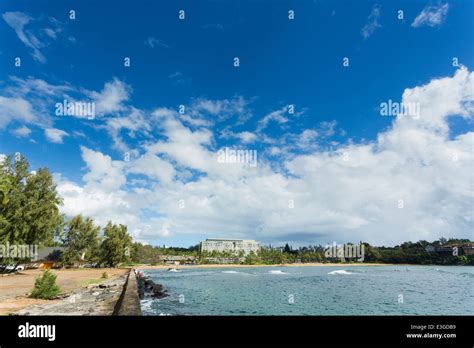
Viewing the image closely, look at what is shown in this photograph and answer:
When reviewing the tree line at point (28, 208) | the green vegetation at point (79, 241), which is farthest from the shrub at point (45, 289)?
the green vegetation at point (79, 241)

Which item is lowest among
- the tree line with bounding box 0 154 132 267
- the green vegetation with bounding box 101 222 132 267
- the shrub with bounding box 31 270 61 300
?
the green vegetation with bounding box 101 222 132 267

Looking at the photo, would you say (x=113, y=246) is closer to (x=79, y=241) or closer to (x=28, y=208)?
(x=79, y=241)

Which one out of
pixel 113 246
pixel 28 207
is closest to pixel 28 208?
pixel 28 207

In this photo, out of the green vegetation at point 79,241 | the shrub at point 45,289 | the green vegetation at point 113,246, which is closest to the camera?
the shrub at point 45,289

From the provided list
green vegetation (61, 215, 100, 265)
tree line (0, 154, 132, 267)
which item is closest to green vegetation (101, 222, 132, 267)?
green vegetation (61, 215, 100, 265)

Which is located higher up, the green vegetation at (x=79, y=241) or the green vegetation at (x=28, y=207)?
the green vegetation at (x=28, y=207)

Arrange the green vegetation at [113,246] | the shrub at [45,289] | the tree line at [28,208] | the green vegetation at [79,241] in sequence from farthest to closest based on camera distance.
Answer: the green vegetation at [113,246], the green vegetation at [79,241], the tree line at [28,208], the shrub at [45,289]

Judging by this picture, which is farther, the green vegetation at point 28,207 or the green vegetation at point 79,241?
the green vegetation at point 79,241

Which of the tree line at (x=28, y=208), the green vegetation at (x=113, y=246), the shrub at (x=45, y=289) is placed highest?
the tree line at (x=28, y=208)

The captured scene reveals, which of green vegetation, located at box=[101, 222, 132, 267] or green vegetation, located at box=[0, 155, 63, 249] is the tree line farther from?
green vegetation, located at box=[101, 222, 132, 267]

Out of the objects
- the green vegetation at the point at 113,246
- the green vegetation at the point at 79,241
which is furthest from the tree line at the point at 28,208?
the green vegetation at the point at 113,246

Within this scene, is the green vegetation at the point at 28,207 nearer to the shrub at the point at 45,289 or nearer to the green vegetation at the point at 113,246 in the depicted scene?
the shrub at the point at 45,289
